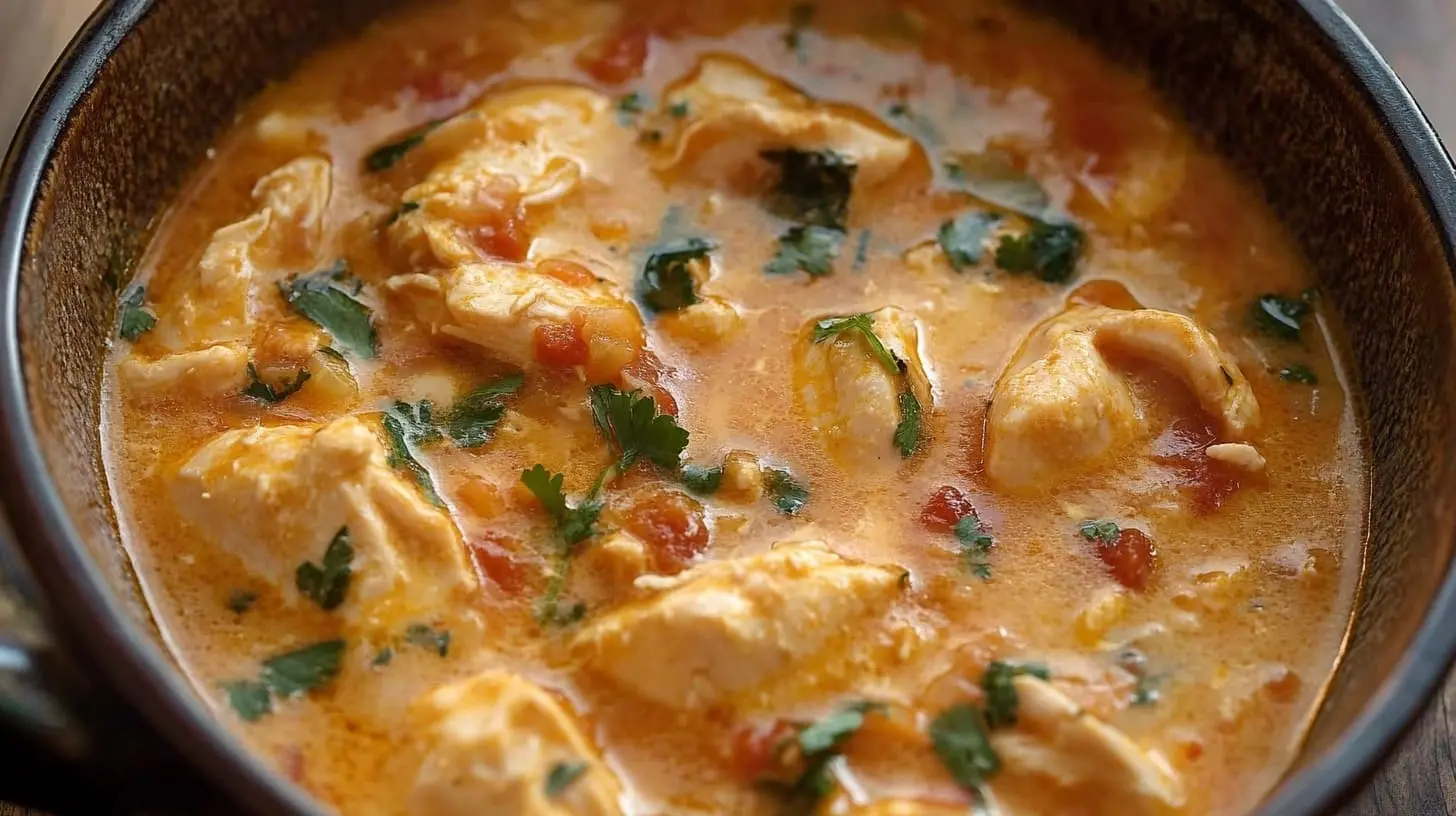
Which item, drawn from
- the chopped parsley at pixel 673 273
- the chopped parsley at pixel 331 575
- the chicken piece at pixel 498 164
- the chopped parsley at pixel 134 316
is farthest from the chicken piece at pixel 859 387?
the chopped parsley at pixel 134 316

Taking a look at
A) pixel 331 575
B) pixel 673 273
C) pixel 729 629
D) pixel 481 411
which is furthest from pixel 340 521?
pixel 673 273

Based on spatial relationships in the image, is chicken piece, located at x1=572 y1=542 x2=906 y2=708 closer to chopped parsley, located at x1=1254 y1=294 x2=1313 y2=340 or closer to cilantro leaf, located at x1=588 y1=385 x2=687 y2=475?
cilantro leaf, located at x1=588 y1=385 x2=687 y2=475

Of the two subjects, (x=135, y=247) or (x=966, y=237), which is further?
(x=966, y=237)

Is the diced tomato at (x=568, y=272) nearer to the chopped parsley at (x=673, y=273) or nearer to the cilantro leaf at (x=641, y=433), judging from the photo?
the chopped parsley at (x=673, y=273)

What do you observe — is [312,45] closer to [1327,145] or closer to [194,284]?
[194,284]

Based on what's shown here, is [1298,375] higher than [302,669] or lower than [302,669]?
higher

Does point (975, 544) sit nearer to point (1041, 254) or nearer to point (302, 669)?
point (1041, 254)

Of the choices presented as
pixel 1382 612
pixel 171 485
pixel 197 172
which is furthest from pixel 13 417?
pixel 1382 612
